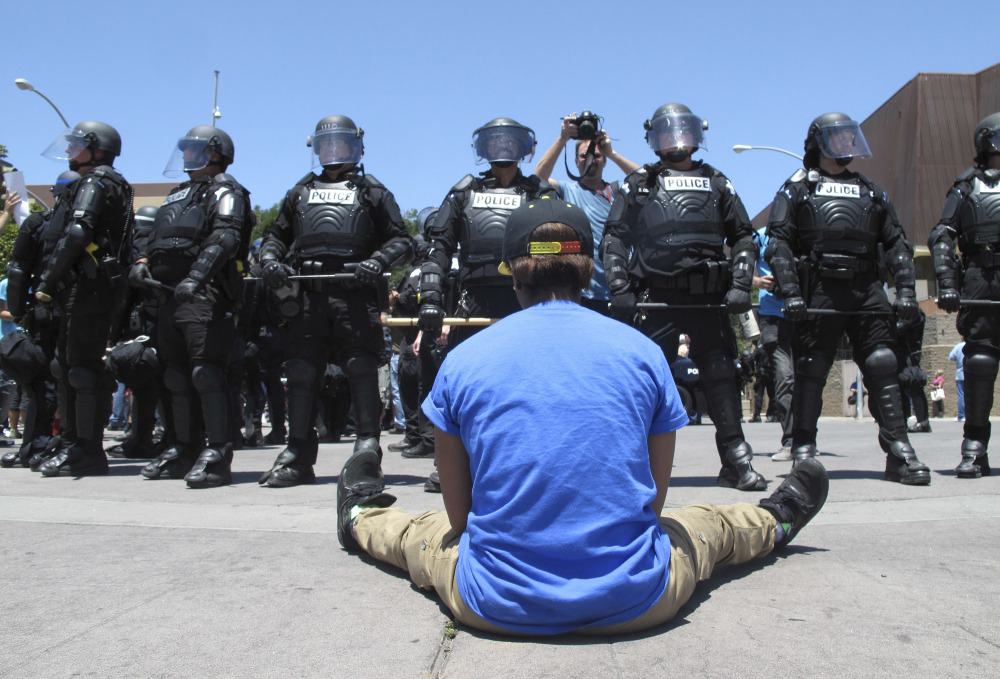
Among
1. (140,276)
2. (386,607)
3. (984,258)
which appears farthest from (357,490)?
(984,258)

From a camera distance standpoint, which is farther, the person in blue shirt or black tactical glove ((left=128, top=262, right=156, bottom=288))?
black tactical glove ((left=128, top=262, right=156, bottom=288))

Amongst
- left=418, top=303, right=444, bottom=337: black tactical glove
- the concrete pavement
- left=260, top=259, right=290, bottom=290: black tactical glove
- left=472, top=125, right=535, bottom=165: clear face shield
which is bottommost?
the concrete pavement

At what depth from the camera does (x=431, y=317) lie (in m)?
4.82

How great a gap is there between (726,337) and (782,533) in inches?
90.6

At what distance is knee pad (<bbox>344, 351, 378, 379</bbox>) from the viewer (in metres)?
5.32

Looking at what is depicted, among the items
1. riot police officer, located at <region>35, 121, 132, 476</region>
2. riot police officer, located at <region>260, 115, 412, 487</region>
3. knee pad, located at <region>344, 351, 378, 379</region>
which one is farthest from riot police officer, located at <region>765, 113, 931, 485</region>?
riot police officer, located at <region>35, 121, 132, 476</region>

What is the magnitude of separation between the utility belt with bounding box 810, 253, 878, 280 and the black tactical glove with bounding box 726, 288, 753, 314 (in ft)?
2.26

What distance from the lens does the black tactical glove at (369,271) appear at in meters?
5.05

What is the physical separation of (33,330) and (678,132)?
5.56 metres

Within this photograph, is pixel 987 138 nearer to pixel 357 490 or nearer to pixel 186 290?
pixel 357 490

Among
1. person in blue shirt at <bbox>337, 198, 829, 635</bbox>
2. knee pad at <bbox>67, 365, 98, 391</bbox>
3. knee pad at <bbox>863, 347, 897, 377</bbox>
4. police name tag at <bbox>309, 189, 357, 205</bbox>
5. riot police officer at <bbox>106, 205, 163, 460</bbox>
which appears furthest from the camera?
riot police officer at <bbox>106, 205, 163, 460</bbox>

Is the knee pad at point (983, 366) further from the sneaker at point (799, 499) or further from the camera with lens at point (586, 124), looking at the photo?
the sneaker at point (799, 499)

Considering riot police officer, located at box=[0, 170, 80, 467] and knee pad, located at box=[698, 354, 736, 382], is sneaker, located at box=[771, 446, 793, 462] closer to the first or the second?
knee pad, located at box=[698, 354, 736, 382]

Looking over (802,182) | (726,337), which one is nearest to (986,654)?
(726,337)
